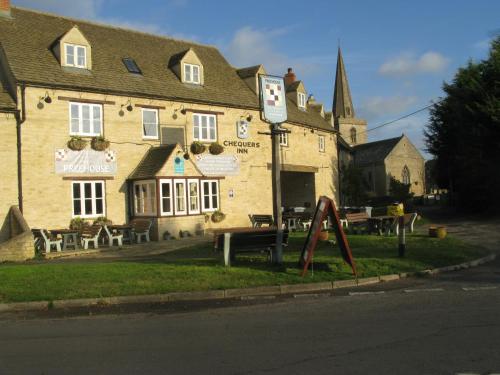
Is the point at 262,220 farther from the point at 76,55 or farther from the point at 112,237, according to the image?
the point at 76,55

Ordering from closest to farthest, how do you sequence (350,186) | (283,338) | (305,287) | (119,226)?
1. (283,338)
2. (305,287)
3. (119,226)
4. (350,186)

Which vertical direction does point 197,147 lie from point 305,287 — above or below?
above

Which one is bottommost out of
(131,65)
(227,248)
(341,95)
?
(227,248)

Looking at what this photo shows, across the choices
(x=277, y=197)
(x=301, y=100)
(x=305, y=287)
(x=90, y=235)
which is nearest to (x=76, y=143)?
(x=90, y=235)

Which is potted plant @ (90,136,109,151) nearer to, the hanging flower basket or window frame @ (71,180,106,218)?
window frame @ (71,180,106,218)

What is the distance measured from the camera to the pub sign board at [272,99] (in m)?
13.5

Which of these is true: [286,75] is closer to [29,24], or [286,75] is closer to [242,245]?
[29,24]

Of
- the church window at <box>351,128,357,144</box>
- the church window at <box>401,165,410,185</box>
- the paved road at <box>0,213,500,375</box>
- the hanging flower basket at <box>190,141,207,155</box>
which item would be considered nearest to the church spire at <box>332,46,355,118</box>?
the church window at <box>351,128,357,144</box>

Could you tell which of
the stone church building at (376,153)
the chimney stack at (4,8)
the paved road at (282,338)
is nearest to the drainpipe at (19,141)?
the chimney stack at (4,8)

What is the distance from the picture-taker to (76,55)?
2328 cm

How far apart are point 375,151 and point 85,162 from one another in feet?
183

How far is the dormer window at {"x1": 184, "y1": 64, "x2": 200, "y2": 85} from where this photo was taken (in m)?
27.2

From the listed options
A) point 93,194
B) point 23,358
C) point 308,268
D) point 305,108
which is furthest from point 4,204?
point 305,108

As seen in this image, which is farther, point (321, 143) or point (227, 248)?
point (321, 143)
